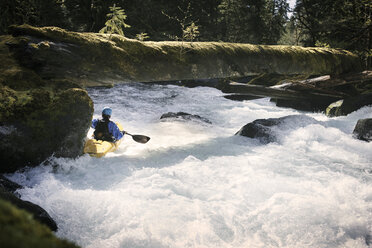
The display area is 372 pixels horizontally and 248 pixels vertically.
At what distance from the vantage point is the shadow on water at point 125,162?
439 centimetres

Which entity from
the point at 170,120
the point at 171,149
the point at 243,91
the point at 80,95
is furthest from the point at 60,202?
the point at 243,91

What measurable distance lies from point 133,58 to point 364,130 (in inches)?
270

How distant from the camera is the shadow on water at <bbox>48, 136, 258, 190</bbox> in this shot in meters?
4.39

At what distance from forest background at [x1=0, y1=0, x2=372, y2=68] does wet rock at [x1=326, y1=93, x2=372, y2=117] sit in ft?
7.01

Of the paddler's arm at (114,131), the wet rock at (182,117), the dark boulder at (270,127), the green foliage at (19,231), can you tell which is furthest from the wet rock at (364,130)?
the green foliage at (19,231)

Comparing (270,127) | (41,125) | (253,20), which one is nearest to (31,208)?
(41,125)

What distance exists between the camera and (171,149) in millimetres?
6578

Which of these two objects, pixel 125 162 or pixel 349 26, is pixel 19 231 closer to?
pixel 125 162

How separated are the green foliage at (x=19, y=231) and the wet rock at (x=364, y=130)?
829 cm

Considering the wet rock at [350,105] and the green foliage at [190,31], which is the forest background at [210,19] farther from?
the wet rock at [350,105]

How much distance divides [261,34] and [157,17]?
10.3 meters

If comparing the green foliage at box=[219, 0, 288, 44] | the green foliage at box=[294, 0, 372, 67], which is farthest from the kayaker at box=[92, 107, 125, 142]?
the green foliage at box=[219, 0, 288, 44]

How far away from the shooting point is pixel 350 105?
10.2 metres

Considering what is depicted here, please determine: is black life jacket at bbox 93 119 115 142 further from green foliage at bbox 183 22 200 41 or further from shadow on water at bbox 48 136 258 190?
green foliage at bbox 183 22 200 41
